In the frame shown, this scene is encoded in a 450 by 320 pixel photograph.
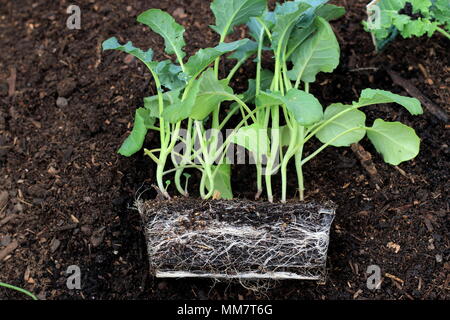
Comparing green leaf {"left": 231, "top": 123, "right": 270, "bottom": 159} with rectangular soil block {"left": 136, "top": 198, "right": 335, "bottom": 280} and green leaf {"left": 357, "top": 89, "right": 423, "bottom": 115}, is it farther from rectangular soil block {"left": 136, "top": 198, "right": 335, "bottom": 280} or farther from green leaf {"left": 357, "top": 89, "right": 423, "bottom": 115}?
green leaf {"left": 357, "top": 89, "right": 423, "bottom": 115}

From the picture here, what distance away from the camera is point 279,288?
196 cm

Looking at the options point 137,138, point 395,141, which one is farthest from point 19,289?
point 395,141

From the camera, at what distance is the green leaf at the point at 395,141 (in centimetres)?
182

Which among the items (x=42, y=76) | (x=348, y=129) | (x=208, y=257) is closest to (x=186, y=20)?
(x=42, y=76)

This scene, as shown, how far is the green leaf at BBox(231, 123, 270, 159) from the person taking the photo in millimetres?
1720

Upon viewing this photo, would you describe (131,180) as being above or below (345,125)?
below

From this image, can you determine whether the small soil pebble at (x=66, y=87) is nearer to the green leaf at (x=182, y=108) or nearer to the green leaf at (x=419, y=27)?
the green leaf at (x=182, y=108)

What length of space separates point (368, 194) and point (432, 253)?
255mm

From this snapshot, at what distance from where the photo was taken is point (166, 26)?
1844 mm

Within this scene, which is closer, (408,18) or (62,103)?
(408,18)

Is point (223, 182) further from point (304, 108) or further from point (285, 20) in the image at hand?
point (285, 20)

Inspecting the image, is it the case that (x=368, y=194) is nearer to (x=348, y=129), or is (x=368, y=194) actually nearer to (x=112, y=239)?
(x=348, y=129)

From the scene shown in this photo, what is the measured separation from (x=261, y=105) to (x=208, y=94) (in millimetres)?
167

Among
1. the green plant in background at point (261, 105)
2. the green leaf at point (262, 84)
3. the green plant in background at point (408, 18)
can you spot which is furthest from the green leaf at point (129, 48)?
the green plant in background at point (408, 18)
